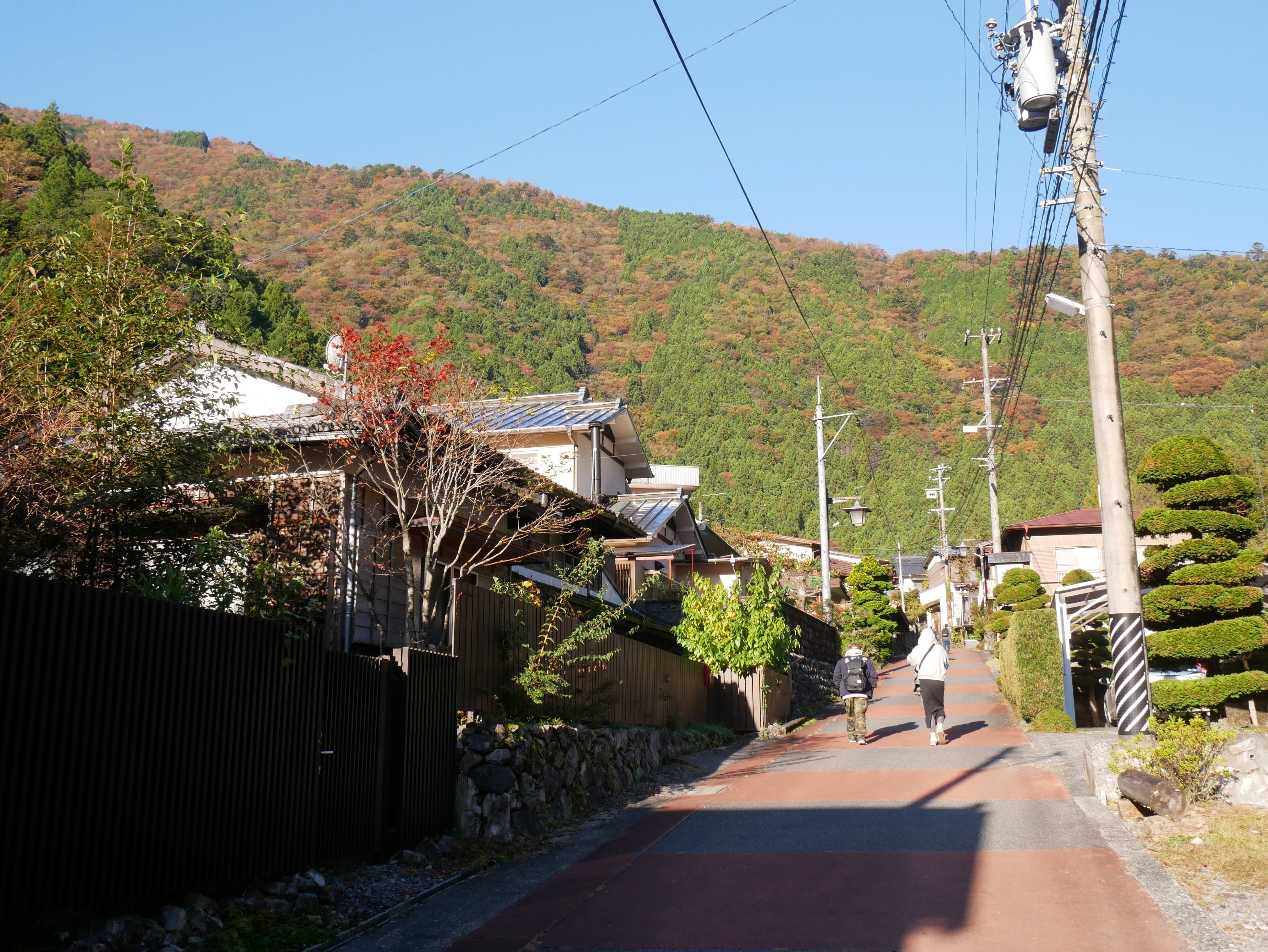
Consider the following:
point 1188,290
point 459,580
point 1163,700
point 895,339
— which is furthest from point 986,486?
point 459,580

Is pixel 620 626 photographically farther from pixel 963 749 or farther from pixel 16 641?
pixel 16 641

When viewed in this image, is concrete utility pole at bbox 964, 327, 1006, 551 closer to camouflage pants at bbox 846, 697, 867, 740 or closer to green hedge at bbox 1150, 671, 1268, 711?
green hedge at bbox 1150, 671, 1268, 711

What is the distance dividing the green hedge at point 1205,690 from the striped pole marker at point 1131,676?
5114mm

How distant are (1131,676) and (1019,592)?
31239 millimetres

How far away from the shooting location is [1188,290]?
49.8m

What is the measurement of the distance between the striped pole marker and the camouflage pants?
6048mm

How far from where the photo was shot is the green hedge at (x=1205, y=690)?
17.0m

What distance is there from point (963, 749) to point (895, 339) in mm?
63995

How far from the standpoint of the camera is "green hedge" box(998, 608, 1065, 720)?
19.6 meters

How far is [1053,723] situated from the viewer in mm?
18906

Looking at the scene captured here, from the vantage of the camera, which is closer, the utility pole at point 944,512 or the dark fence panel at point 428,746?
the dark fence panel at point 428,746

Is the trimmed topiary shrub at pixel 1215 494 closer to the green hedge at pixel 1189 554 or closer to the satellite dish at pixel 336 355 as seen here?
the green hedge at pixel 1189 554

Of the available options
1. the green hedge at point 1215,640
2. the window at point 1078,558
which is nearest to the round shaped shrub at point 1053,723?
the green hedge at point 1215,640

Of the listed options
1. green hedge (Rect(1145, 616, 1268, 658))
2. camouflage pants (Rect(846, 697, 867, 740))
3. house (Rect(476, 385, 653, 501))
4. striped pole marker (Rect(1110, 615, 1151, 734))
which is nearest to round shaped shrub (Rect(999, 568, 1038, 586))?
house (Rect(476, 385, 653, 501))
